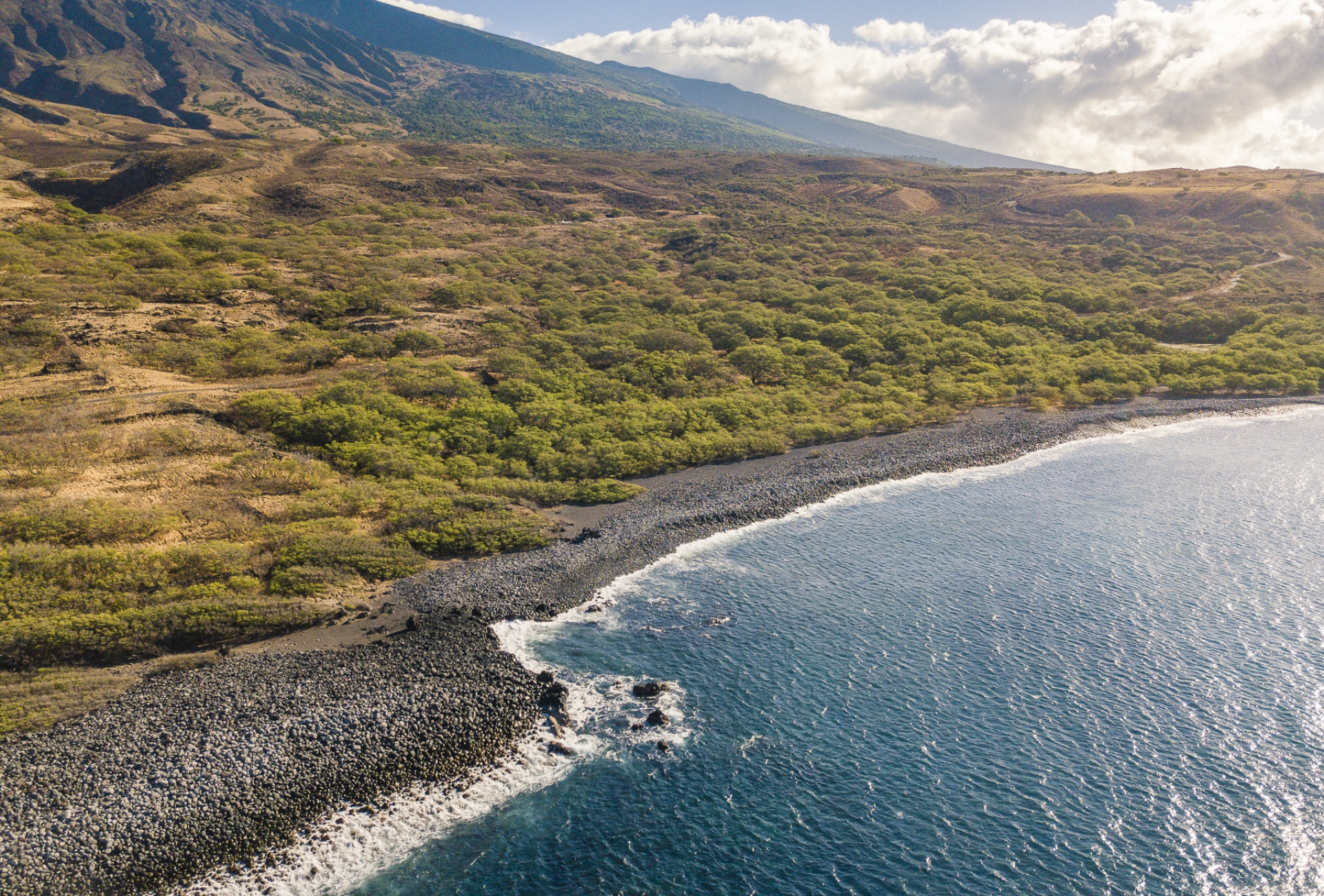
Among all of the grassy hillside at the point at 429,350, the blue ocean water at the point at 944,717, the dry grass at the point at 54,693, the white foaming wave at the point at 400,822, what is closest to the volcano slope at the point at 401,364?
the dry grass at the point at 54,693

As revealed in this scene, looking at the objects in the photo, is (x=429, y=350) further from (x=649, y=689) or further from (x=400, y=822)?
(x=400, y=822)

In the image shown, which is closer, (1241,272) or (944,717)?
(944,717)

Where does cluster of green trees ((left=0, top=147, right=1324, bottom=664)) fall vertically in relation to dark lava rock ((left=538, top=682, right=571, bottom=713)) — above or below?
above

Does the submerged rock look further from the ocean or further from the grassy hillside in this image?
the grassy hillside

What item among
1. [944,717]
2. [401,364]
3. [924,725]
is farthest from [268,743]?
[401,364]

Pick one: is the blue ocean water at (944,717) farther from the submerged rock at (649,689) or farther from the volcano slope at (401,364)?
the volcano slope at (401,364)

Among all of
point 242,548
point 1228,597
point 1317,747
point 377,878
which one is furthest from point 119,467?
point 1228,597

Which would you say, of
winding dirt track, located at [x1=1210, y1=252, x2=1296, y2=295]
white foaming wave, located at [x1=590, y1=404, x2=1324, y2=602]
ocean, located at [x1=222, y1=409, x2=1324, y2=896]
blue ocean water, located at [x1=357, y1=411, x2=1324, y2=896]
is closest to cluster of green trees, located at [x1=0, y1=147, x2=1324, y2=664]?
winding dirt track, located at [x1=1210, y1=252, x2=1296, y2=295]
